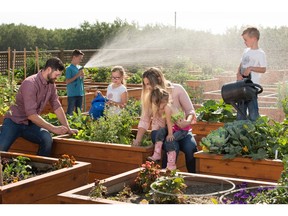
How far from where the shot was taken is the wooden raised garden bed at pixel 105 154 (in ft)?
Answer: 18.8

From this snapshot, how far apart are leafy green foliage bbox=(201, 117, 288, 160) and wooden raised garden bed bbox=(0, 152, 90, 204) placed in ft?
3.82

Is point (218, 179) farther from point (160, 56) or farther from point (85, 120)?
point (160, 56)

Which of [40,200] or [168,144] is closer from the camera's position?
[40,200]

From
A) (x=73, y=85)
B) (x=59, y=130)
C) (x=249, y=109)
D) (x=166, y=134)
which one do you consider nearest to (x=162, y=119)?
(x=166, y=134)

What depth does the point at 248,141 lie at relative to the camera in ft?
17.1

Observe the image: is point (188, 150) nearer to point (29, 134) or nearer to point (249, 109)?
point (249, 109)

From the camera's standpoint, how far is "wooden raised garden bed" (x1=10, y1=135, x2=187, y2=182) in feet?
18.8

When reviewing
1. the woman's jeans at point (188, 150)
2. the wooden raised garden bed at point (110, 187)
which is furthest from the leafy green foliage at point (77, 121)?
the wooden raised garden bed at point (110, 187)

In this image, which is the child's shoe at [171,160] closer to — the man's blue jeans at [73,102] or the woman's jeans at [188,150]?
the woman's jeans at [188,150]

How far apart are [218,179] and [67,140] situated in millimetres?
2575

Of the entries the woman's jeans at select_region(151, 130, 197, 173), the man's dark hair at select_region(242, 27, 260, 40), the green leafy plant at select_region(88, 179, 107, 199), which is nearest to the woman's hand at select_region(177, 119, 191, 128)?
the woman's jeans at select_region(151, 130, 197, 173)

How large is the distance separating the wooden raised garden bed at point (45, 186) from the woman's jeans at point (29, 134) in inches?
39.1

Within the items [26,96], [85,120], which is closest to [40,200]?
[26,96]

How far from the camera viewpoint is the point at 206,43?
35.4 metres
